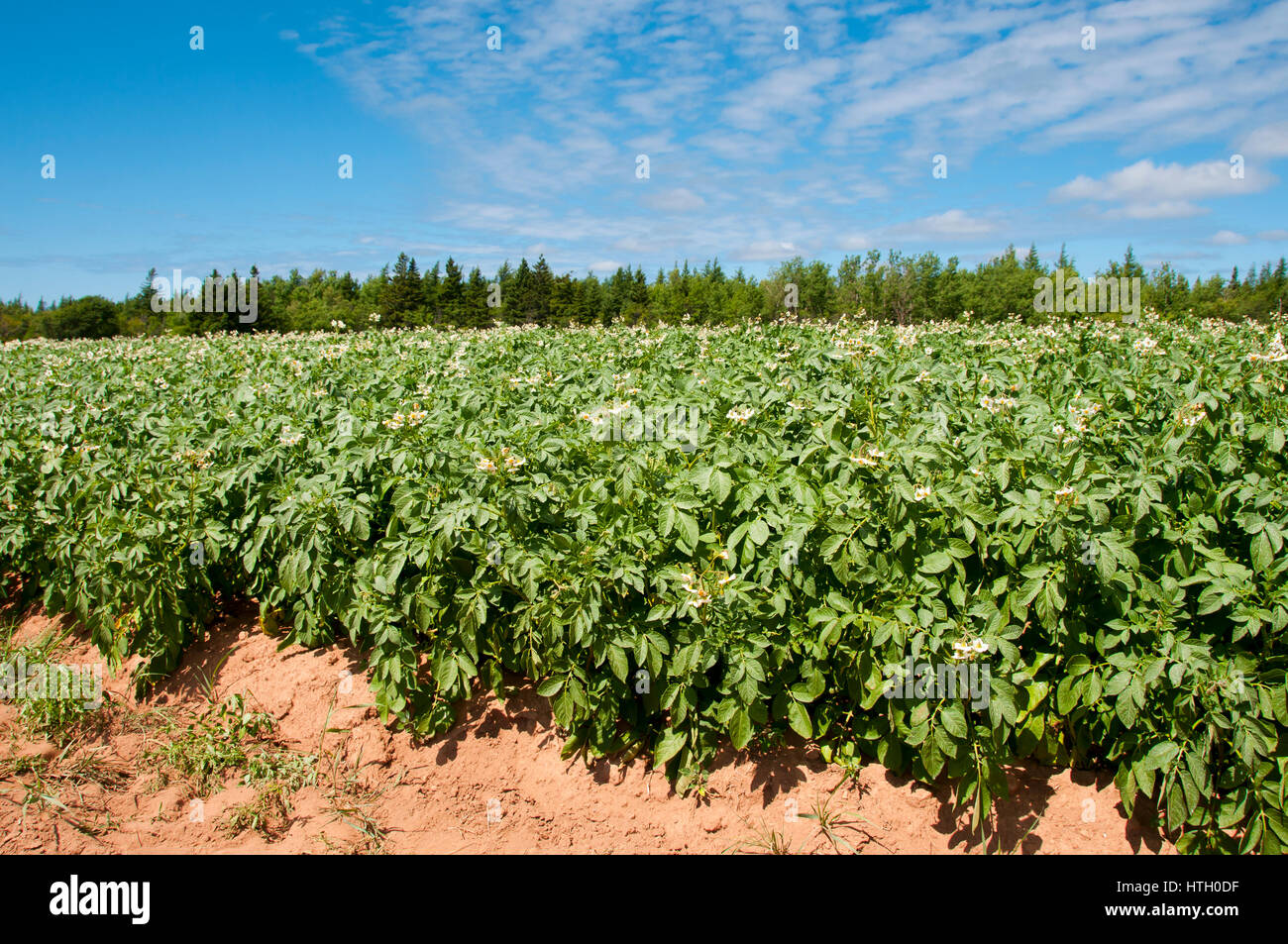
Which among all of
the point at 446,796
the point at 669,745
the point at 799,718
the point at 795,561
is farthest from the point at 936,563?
the point at 446,796

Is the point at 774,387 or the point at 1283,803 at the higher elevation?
the point at 774,387

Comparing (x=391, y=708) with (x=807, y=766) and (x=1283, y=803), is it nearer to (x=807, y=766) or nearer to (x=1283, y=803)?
(x=807, y=766)

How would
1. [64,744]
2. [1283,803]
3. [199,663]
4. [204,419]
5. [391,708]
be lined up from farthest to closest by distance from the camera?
[204,419] → [199,663] → [64,744] → [391,708] → [1283,803]

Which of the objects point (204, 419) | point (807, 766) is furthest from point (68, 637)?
point (807, 766)

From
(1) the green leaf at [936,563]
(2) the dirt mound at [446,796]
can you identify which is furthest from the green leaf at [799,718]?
(1) the green leaf at [936,563]

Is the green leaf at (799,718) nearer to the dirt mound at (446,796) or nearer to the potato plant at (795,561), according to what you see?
the potato plant at (795,561)

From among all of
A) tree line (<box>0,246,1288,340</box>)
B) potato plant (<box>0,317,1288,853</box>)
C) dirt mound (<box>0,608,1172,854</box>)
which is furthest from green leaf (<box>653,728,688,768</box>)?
tree line (<box>0,246,1288,340</box>)

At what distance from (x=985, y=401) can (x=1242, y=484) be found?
110 centimetres

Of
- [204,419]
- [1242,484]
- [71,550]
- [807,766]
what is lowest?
[807,766]

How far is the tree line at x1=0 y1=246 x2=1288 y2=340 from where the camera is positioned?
1711 inches

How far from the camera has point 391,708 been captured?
3414 mm

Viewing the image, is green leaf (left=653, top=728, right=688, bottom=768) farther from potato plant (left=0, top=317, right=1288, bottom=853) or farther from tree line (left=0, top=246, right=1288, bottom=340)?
tree line (left=0, top=246, right=1288, bottom=340)

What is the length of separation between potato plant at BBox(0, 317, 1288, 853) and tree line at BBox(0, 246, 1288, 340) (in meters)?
34.0

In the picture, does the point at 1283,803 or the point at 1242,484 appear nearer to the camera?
the point at 1283,803
